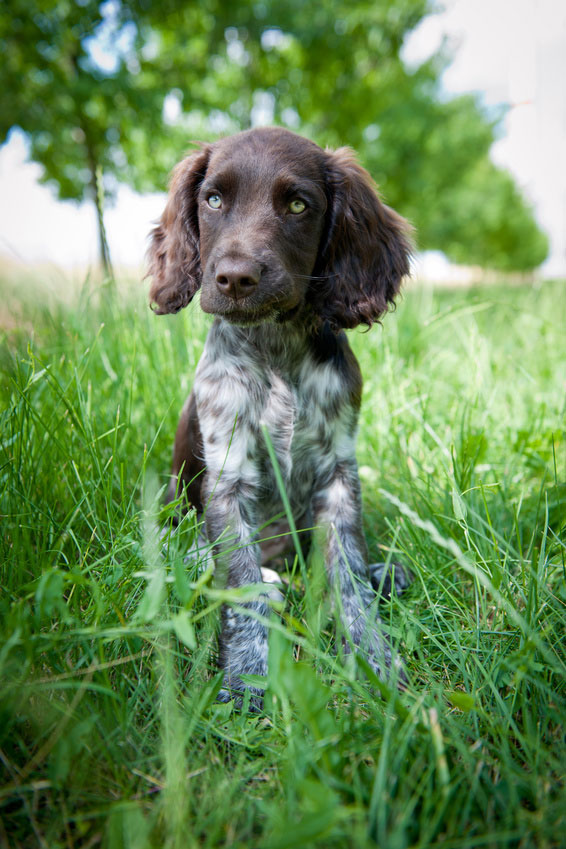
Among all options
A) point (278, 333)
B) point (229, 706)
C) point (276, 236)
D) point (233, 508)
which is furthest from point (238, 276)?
point (229, 706)

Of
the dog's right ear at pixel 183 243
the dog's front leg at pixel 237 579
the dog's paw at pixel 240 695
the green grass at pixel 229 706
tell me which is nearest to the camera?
the green grass at pixel 229 706

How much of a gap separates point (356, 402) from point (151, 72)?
37.3ft

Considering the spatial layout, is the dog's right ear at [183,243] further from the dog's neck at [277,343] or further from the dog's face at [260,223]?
the dog's neck at [277,343]

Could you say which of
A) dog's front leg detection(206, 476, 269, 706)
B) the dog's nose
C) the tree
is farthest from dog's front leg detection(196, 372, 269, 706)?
the tree

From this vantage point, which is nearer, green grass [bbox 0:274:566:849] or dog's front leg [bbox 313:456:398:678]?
green grass [bbox 0:274:566:849]

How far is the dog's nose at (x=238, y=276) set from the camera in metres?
1.82

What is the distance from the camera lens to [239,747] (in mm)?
1417

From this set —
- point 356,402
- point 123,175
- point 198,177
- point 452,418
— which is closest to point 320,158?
point 198,177

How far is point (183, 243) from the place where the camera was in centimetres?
236

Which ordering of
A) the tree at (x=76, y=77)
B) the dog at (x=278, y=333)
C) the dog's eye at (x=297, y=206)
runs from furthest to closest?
the tree at (x=76, y=77) → the dog's eye at (x=297, y=206) → the dog at (x=278, y=333)

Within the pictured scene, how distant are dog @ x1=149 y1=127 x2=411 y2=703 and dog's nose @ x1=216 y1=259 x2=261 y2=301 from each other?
1.5 inches

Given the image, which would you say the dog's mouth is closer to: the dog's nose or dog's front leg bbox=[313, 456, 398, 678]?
the dog's nose

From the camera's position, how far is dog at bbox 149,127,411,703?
1995 millimetres

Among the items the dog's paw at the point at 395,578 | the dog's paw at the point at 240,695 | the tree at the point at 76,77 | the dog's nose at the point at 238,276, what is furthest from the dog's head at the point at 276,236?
the tree at the point at 76,77
